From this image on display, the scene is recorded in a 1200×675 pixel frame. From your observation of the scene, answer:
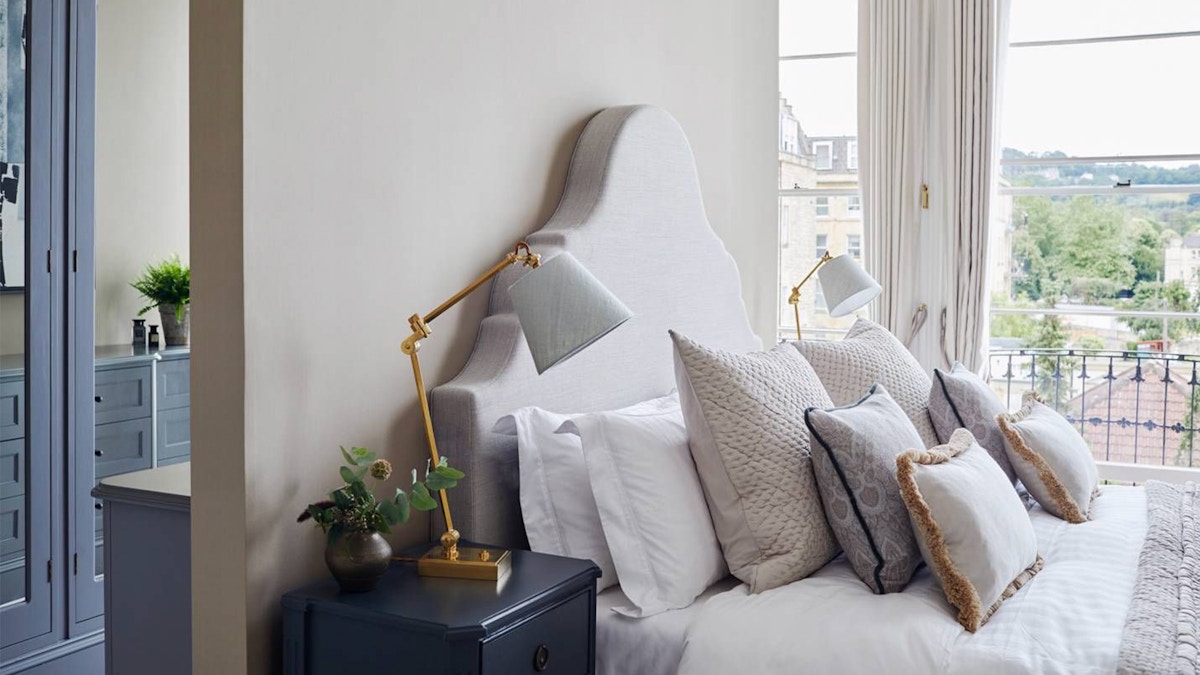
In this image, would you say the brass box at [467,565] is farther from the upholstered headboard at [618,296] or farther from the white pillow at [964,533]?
the white pillow at [964,533]

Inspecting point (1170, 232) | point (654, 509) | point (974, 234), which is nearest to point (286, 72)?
point (654, 509)

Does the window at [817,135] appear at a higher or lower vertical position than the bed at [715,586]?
higher

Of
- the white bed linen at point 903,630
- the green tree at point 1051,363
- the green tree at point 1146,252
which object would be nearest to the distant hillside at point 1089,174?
the green tree at point 1146,252

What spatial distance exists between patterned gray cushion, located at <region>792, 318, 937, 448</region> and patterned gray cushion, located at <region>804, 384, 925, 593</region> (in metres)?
0.77

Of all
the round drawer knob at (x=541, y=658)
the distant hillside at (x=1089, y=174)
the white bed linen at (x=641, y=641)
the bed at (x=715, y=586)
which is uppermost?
the distant hillside at (x=1089, y=174)

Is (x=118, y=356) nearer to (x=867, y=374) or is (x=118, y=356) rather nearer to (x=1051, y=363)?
(x=867, y=374)

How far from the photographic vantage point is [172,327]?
3.83 metres

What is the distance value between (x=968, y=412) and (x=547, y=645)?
1.53 metres

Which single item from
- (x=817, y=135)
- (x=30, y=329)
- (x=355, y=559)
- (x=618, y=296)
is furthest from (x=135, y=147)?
(x=817, y=135)

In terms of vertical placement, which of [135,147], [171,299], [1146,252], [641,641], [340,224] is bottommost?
[641,641]

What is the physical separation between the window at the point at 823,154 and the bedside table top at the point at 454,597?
3.76 meters

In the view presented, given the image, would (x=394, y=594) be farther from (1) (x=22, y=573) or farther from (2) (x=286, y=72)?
(1) (x=22, y=573)

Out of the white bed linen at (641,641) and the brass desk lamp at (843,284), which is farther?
the brass desk lamp at (843,284)

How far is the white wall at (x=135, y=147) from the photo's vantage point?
383 cm
